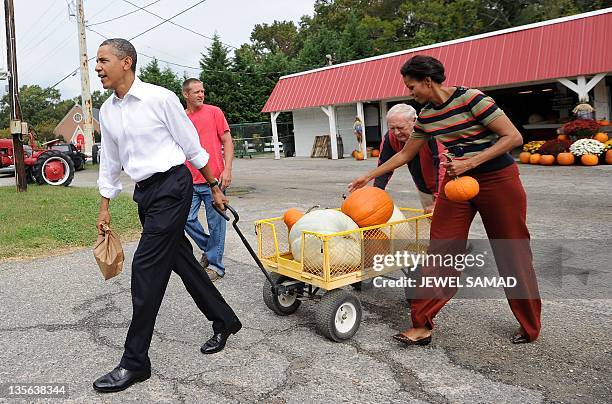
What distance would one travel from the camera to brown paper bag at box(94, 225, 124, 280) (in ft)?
12.4

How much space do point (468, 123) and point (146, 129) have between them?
2.08 meters

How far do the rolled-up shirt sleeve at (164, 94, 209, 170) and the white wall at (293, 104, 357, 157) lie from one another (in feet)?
80.9

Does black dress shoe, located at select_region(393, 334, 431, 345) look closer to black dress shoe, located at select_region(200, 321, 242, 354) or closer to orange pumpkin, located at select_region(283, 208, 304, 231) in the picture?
black dress shoe, located at select_region(200, 321, 242, 354)

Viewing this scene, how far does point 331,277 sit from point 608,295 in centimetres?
252

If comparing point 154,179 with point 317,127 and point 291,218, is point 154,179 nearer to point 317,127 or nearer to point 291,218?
point 291,218

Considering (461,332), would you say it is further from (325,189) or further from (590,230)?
(325,189)

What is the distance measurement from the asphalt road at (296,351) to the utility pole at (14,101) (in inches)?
399

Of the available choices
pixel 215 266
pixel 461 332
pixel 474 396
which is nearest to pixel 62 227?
pixel 215 266

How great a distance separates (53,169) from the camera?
1738 cm

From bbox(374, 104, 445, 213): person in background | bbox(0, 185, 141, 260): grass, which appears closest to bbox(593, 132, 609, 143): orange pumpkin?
bbox(0, 185, 141, 260): grass

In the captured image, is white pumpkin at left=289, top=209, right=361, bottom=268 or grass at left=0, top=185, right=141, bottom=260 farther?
grass at left=0, top=185, right=141, bottom=260

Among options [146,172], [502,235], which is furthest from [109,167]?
[502,235]

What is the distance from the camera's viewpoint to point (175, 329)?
14.8 feet

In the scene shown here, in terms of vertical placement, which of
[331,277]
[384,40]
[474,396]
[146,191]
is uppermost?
[384,40]
